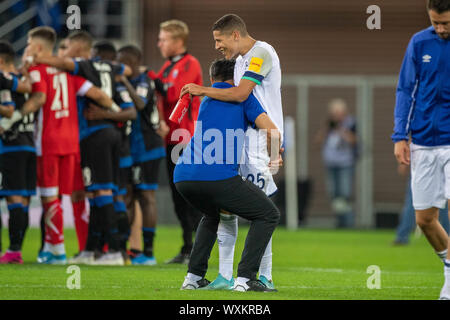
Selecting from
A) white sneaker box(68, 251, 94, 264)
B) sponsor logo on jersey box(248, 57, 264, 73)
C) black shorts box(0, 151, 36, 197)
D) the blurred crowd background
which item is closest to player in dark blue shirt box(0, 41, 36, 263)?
black shorts box(0, 151, 36, 197)

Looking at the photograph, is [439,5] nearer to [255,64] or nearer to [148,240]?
[255,64]

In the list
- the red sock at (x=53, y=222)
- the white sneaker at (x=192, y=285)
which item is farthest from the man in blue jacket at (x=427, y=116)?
the red sock at (x=53, y=222)

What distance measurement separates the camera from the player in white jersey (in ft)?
20.9

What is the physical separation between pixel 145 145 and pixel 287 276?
97.5 inches

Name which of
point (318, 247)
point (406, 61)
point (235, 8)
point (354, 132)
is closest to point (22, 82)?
point (406, 61)

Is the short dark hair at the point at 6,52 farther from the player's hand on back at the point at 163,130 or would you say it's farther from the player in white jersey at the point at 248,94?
the player in white jersey at the point at 248,94

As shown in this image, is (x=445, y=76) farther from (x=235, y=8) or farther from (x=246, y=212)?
(x=235, y=8)

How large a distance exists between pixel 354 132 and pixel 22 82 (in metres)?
10.5

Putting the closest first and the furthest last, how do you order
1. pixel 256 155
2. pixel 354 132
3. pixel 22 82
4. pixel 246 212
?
pixel 246 212 < pixel 256 155 < pixel 22 82 < pixel 354 132

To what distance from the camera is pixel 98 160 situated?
8.91 m

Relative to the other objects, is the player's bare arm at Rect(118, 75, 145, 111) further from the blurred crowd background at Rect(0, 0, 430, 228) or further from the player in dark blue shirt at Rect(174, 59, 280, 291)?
the blurred crowd background at Rect(0, 0, 430, 228)

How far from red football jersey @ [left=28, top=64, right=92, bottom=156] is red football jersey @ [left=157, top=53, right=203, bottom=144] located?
1024 mm

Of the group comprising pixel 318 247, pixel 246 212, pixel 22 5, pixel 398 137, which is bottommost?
pixel 318 247
